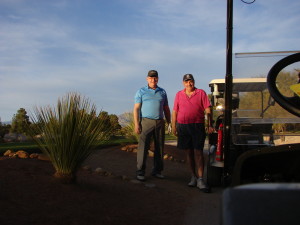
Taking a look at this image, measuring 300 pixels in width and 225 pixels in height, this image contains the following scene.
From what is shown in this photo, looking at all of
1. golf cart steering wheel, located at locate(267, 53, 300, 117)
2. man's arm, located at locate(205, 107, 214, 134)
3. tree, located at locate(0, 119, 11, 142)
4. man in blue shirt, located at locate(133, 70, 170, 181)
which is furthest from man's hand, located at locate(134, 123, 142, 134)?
tree, located at locate(0, 119, 11, 142)

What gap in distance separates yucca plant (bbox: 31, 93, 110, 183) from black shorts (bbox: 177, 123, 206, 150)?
5.29ft

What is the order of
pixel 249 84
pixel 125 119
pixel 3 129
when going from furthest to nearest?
pixel 3 129 < pixel 125 119 < pixel 249 84

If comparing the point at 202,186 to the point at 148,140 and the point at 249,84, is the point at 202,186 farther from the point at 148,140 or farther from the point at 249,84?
the point at 249,84

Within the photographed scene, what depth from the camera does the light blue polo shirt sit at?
6255 millimetres

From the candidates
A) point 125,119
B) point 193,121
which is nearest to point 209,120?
point 193,121

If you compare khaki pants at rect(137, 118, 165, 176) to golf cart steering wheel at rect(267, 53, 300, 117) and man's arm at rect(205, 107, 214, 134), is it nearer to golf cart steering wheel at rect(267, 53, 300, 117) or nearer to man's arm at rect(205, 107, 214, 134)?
man's arm at rect(205, 107, 214, 134)

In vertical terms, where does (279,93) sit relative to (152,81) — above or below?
below

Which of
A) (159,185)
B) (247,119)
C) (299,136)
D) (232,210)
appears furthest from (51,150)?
(232,210)

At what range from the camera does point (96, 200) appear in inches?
→ 169

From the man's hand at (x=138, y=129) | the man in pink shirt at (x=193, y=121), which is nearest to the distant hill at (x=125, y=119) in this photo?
the man's hand at (x=138, y=129)

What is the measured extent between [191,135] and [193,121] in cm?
23

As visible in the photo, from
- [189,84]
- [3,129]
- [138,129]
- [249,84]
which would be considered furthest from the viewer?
[3,129]

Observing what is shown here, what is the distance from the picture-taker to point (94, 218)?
3750 millimetres

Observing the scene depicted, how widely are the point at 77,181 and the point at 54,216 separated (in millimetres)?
1429
